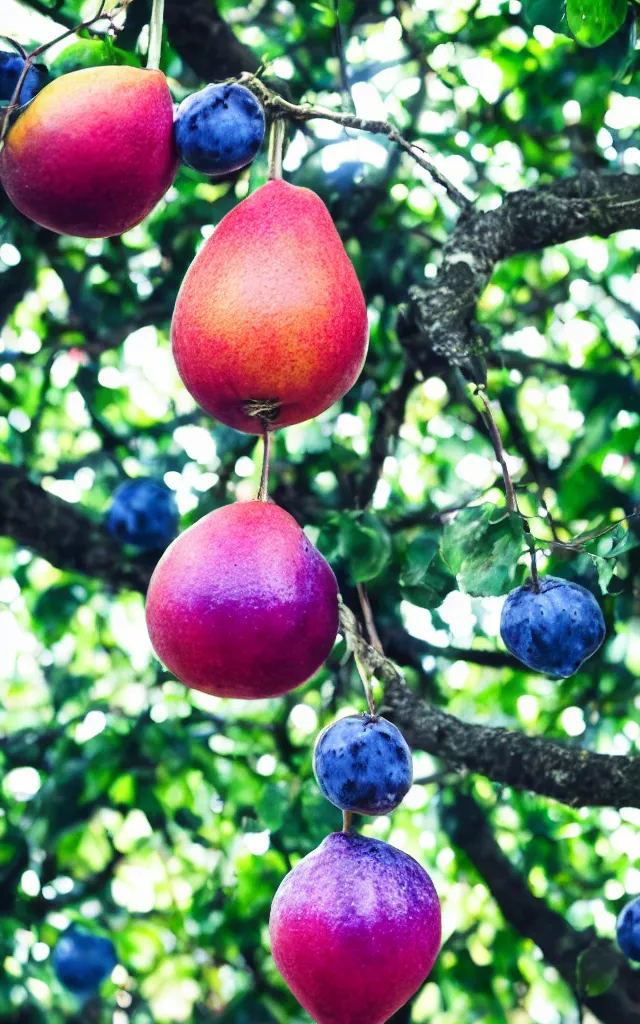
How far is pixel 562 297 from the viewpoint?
1.94 meters

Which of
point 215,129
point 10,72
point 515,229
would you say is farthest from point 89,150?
point 515,229

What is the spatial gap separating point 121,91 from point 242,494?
3.38 ft

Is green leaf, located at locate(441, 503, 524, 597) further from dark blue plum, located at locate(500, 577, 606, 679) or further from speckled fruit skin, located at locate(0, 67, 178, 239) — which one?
speckled fruit skin, located at locate(0, 67, 178, 239)

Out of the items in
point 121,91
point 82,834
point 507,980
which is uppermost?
point 121,91

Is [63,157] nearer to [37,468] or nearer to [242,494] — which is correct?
[242,494]

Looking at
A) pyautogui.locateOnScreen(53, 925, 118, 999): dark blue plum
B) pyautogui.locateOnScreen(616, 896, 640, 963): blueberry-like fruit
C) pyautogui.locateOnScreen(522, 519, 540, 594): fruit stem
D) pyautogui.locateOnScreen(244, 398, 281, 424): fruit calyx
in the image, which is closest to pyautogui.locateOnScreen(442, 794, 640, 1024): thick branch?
pyautogui.locateOnScreen(616, 896, 640, 963): blueberry-like fruit

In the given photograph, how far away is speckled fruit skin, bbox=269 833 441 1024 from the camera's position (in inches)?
31.2

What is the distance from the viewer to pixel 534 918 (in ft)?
5.87

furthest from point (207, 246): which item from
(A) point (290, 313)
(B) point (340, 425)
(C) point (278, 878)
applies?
(C) point (278, 878)

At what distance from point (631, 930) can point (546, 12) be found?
101 centimetres

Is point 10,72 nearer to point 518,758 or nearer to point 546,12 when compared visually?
point 546,12

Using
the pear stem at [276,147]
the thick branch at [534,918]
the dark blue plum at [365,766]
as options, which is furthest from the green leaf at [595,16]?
the thick branch at [534,918]

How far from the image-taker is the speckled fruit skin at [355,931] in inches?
31.2

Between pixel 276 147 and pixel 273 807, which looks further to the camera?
pixel 273 807
